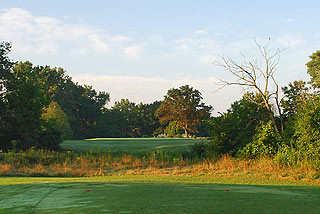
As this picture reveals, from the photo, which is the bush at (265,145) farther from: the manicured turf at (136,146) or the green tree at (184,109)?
the green tree at (184,109)

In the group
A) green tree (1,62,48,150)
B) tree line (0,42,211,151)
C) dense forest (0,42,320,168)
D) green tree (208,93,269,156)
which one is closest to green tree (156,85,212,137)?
tree line (0,42,211,151)

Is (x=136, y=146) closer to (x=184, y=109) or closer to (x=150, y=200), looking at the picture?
(x=150, y=200)

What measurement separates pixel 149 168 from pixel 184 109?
5697 centimetres

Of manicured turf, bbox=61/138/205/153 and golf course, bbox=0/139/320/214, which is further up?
manicured turf, bbox=61/138/205/153

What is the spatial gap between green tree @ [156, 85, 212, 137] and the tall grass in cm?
5289

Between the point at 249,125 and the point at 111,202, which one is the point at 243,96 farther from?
the point at 111,202

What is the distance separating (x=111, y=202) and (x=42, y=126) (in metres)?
29.5

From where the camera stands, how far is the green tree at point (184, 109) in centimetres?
7602

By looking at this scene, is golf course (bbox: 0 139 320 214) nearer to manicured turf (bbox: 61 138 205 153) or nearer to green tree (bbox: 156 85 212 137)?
manicured turf (bbox: 61 138 205 153)

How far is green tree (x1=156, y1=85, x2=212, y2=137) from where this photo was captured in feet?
249

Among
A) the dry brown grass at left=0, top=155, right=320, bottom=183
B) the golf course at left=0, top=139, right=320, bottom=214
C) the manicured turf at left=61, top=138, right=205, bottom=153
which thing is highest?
the manicured turf at left=61, top=138, right=205, bottom=153

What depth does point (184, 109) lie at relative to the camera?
7575cm

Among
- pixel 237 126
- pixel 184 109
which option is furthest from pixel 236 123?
pixel 184 109

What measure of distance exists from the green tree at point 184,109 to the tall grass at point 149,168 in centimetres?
5289
